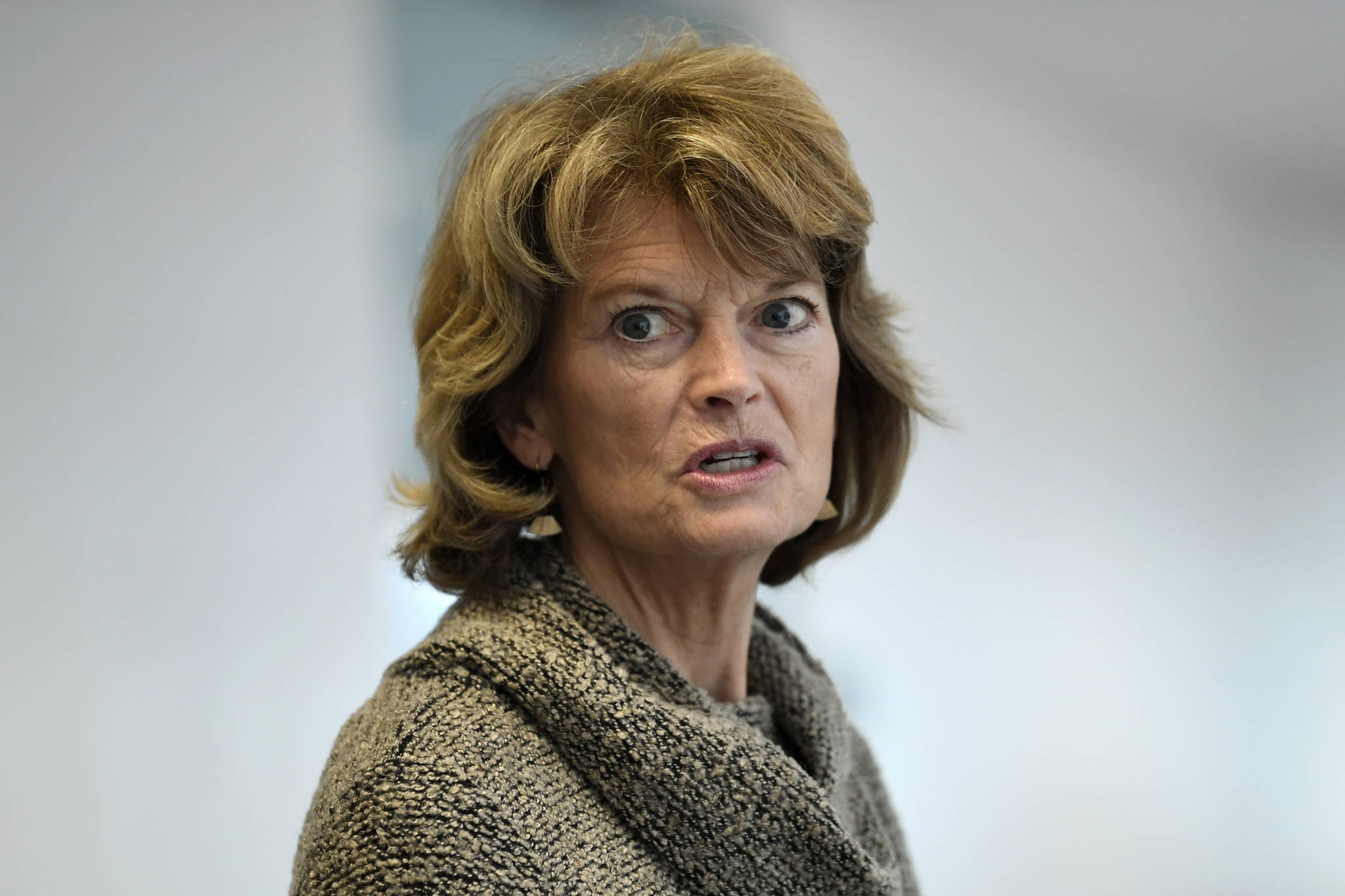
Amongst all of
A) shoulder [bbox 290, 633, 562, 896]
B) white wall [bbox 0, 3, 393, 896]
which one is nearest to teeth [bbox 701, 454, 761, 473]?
shoulder [bbox 290, 633, 562, 896]

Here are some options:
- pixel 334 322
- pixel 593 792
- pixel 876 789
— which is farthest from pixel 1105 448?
pixel 593 792

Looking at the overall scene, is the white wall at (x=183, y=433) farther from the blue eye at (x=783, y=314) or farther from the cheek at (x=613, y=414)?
the blue eye at (x=783, y=314)

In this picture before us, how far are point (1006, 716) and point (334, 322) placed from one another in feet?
5.18

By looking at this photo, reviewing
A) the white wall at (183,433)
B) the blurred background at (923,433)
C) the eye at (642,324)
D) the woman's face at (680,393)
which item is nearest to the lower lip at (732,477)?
the woman's face at (680,393)

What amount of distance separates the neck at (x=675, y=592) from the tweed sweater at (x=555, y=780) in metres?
0.04

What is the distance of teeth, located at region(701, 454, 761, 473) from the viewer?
1.08m

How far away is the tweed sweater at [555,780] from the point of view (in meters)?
0.94

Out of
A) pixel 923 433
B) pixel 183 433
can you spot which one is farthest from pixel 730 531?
pixel 923 433

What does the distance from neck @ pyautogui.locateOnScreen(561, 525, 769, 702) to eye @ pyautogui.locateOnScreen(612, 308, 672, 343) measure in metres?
0.20

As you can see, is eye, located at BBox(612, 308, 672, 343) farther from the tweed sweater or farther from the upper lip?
the tweed sweater

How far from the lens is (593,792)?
1.04m

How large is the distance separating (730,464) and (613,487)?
4.2 inches

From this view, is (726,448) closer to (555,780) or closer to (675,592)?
(675,592)

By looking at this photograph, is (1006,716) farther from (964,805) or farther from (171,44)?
(171,44)
